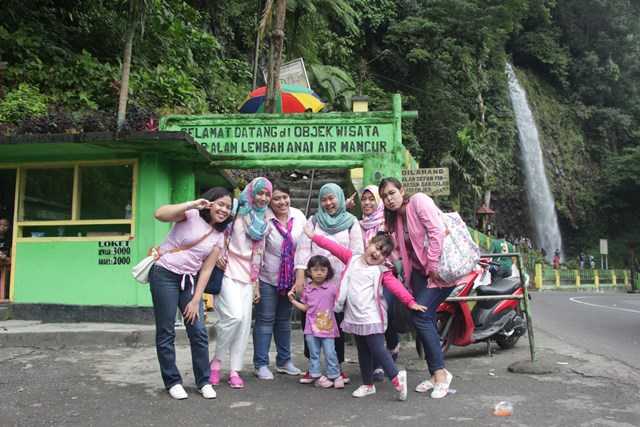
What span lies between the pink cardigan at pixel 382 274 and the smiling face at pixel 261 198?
51 centimetres

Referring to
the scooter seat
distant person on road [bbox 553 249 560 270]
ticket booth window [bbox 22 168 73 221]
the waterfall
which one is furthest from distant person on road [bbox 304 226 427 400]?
the waterfall

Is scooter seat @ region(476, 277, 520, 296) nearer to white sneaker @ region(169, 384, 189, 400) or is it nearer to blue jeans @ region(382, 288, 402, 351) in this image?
blue jeans @ region(382, 288, 402, 351)

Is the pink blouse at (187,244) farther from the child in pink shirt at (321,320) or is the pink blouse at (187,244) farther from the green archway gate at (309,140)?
A: the green archway gate at (309,140)

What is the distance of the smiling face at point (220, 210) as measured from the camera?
4.21 m

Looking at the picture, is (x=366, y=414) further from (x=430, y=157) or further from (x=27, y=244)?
(x=430, y=157)

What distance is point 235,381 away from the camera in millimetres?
4535

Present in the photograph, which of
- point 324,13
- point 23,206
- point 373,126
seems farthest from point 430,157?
point 23,206

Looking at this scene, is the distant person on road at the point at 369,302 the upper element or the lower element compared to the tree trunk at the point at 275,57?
lower

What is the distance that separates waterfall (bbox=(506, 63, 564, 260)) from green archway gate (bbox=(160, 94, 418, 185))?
31.0 meters

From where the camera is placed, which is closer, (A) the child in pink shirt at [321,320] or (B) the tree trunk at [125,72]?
(A) the child in pink shirt at [321,320]

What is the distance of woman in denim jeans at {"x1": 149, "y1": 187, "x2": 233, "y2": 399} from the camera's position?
13.5ft

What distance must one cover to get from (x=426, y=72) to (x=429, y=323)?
25.7 m

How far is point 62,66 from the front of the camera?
507 inches

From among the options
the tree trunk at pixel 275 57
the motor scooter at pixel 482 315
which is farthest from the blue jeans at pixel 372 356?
the tree trunk at pixel 275 57
